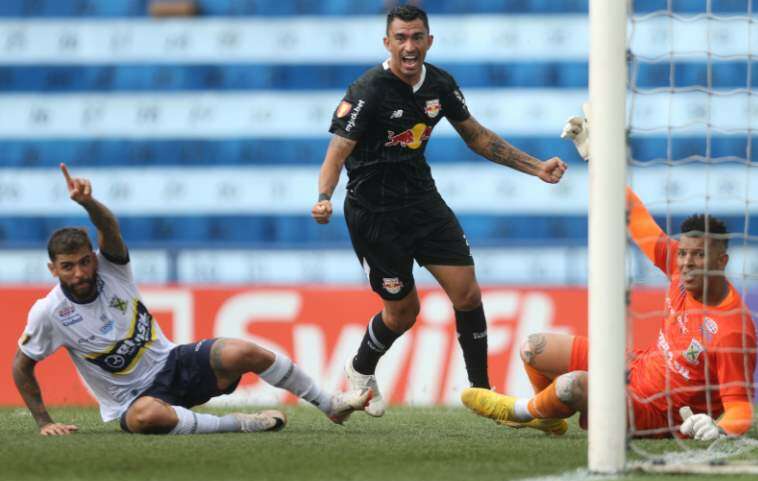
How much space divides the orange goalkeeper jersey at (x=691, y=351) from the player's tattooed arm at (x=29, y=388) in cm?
215

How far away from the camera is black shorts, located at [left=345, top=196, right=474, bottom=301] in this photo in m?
6.30

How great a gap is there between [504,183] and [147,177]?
13.4 feet

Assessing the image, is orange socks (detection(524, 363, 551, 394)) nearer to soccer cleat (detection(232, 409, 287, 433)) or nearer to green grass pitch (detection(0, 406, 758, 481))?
green grass pitch (detection(0, 406, 758, 481))

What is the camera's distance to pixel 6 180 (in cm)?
1819

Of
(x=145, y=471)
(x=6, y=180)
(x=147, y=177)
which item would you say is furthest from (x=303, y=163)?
(x=145, y=471)

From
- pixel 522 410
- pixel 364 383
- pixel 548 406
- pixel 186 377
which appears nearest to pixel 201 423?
pixel 186 377

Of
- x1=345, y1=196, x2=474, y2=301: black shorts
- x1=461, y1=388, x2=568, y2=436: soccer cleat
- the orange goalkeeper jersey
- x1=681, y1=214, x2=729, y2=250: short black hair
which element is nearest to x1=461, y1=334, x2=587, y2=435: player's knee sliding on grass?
x1=461, y1=388, x2=568, y2=436: soccer cleat

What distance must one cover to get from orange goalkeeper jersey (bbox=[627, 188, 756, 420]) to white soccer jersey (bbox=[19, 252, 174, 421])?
71.4 inches

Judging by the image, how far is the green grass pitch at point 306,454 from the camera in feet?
15.1

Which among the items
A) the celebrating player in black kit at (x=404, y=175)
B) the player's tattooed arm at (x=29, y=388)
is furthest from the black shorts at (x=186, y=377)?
the celebrating player in black kit at (x=404, y=175)

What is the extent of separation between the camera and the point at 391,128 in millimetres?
6141

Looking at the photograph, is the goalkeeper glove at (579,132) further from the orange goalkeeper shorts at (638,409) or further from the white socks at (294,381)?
the white socks at (294,381)

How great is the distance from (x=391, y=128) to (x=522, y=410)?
4.27 feet

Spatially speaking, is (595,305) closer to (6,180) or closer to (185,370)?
(185,370)
